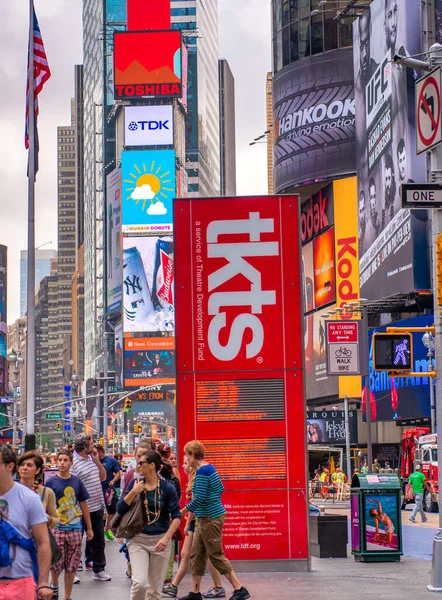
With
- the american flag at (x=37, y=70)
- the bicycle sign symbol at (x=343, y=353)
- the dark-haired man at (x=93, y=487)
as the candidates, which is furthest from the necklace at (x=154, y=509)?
the bicycle sign symbol at (x=343, y=353)

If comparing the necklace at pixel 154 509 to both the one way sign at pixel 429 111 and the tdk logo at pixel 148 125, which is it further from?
the tdk logo at pixel 148 125

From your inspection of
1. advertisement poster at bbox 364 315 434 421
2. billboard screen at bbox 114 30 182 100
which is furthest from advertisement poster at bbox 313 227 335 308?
billboard screen at bbox 114 30 182 100

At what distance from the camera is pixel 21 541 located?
305 inches

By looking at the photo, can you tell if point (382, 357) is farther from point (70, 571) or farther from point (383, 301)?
point (383, 301)

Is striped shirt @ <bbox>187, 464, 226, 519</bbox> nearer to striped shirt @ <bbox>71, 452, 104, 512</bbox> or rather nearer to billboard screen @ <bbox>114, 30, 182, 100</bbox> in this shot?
striped shirt @ <bbox>71, 452, 104, 512</bbox>

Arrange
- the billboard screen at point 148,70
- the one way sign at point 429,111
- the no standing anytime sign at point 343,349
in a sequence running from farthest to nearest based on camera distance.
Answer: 1. the billboard screen at point 148,70
2. the no standing anytime sign at point 343,349
3. the one way sign at point 429,111

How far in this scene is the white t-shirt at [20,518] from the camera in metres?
7.75

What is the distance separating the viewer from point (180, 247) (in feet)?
61.0

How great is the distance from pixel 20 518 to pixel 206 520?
21.8 feet

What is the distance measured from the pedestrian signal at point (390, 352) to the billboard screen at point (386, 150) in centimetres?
3938

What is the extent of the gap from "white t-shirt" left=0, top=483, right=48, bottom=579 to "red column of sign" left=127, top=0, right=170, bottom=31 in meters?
180

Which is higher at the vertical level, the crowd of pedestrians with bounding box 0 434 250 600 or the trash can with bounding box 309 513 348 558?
the crowd of pedestrians with bounding box 0 434 250 600

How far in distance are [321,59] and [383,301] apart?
90.2ft

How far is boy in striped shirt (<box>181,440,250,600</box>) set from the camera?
1395 centimetres
